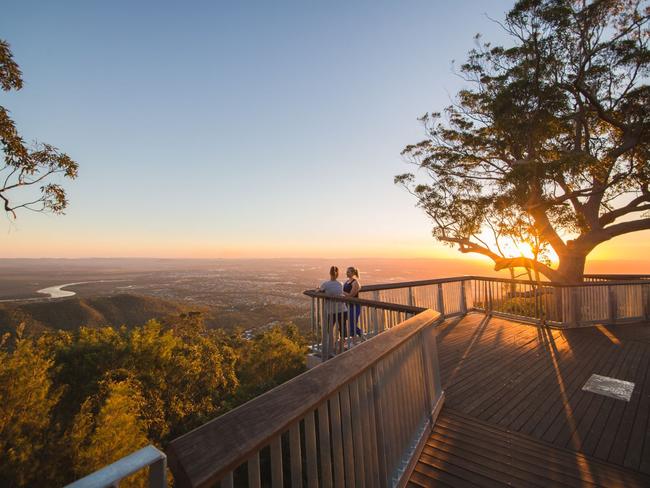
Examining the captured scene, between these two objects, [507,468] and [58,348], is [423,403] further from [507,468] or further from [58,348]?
[58,348]

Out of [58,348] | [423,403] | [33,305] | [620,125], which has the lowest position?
[33,305]

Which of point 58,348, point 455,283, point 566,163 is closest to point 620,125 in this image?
point 566,163

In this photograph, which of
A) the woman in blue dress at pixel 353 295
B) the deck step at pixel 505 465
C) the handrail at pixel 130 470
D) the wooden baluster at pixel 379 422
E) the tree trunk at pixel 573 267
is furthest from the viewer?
the tree trunk at pixel 573 267

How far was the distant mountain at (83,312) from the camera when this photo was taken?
75.7 metres

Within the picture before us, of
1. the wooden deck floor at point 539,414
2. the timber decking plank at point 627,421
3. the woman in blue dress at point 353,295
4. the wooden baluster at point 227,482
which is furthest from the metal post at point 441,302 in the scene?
the wooden baluster at point 227,482

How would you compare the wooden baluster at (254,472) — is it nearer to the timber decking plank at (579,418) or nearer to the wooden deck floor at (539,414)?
the wooden deck floor at (539,414)

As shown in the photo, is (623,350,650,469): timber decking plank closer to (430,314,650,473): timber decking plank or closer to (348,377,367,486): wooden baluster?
(430,314,650,473): timber decking plank

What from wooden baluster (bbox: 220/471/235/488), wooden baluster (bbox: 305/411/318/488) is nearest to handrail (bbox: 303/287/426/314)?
wooden baluster (bbox: 305/411/318/488)

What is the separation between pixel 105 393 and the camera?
56.6 ft

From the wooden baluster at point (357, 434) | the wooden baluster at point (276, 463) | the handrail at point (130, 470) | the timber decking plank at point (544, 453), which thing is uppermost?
the handrail at point (130, 470)

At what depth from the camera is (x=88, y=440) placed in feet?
45.6

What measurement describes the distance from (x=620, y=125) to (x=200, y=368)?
25674 millimetres

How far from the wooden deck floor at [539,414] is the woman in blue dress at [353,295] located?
1682mm

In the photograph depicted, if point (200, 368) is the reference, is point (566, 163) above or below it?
above
